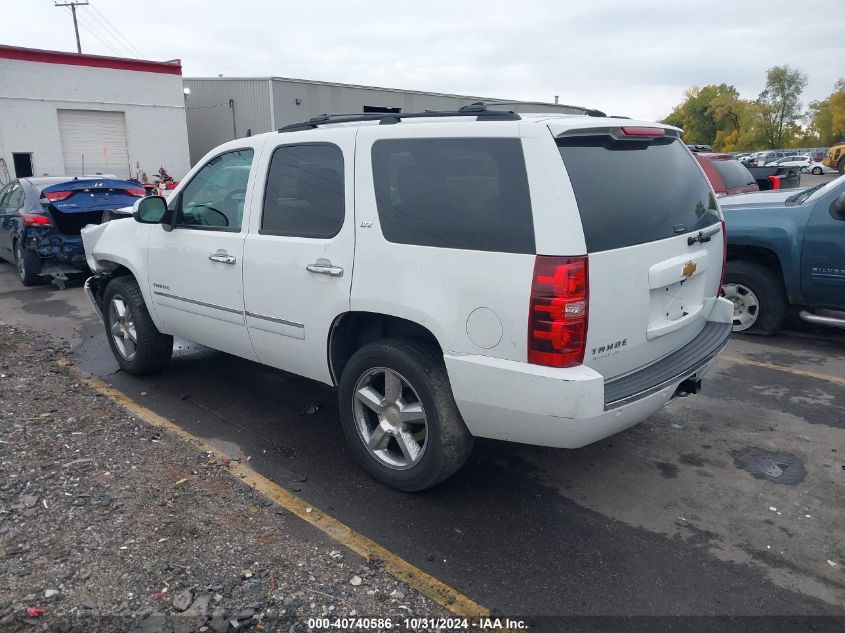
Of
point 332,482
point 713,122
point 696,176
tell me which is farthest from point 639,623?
point 713,122

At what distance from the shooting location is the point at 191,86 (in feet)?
88.4

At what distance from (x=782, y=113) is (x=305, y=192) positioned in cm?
9826

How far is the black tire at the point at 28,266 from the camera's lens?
Result: 31.5 feet

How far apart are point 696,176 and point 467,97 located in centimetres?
3273

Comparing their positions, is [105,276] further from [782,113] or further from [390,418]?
[782,113]

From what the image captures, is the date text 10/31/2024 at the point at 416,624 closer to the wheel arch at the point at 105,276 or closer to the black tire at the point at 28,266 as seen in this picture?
the wheel arch at the point at 105,276

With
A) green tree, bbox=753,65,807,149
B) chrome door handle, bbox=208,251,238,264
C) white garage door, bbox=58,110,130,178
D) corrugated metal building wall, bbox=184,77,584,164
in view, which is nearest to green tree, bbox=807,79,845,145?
green tree, bbox=753,65,807,149

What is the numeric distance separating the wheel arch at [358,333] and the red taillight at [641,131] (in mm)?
1453

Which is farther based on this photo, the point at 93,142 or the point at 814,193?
the point at 93,142

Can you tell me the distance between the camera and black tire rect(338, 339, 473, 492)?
3.44 metres

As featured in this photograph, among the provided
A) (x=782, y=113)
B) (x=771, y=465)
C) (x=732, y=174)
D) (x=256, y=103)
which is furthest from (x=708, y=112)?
(x=771, y=465)

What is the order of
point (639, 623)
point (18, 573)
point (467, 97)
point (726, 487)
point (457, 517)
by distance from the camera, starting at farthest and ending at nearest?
point (467, 97) → point (726, 487) → point (457, 517) → point (18, 573) → point (639, 623)

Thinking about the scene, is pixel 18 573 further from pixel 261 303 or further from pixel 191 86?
pixel 191 86

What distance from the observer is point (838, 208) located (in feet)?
19.5
